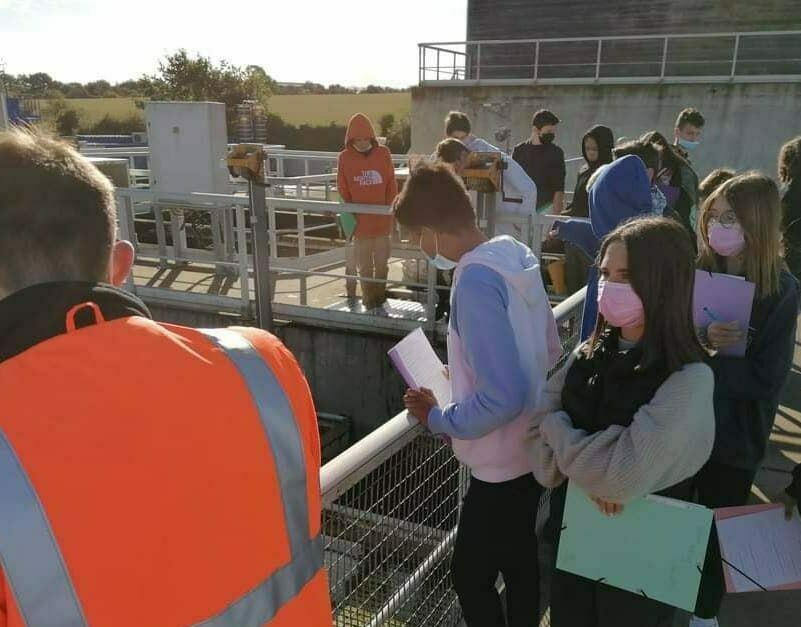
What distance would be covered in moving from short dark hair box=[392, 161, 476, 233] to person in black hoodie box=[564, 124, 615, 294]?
2.92 m

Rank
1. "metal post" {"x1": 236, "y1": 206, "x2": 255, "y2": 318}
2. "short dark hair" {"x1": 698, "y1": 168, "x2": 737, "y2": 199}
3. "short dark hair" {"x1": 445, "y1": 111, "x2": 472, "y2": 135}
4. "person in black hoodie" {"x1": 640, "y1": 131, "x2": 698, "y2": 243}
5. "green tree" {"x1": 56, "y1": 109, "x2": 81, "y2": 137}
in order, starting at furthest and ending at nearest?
"green tree" {"x1": 56, "y1": 109, "x2": 81, "y2": 137}
"short dark hair" {"x1": 445, "y1": 111, "x2": 472, "y2": 135}
"metal post" {"x1": 236, "y1": 206, "x2": 255, "y2": 318}
"person in black hoodie" {"x1": 640, "y1": 131, "x2": 698, "y2": 243}
"short dark hair" {"x1": 698, "y1": 168, "x2": 737, "y2": 199}

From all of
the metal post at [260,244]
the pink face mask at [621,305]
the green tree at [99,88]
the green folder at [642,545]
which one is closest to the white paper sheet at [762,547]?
the green folder at [642,545]

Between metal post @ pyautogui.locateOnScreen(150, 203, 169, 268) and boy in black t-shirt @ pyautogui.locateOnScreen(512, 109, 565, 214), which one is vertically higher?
boy in black t-shirt @ pyautogui.locateOnScreen(512, 109, 565, 214)

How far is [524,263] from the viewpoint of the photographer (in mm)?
1923

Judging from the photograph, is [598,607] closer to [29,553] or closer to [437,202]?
[437,202]

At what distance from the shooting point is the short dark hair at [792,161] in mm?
3791

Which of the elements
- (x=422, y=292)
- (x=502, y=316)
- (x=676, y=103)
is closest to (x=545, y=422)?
(x=502, y=316)

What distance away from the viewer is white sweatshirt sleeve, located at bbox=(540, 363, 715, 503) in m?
1.63

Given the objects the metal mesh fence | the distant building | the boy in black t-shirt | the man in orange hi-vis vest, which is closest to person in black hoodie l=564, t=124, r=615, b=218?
the boy in black t-shirt

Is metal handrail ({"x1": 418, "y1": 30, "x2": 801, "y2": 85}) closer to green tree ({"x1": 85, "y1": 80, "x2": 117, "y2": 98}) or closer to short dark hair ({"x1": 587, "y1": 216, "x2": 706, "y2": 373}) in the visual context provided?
short dark hair ({"x1": 587, "y1": 216, "x2": 706, "y2": 373})

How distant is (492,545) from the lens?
205 centimetres

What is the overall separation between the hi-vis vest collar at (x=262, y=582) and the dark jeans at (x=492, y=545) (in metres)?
0.99

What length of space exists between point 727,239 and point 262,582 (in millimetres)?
2012

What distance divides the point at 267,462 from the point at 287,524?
0.39 feet
